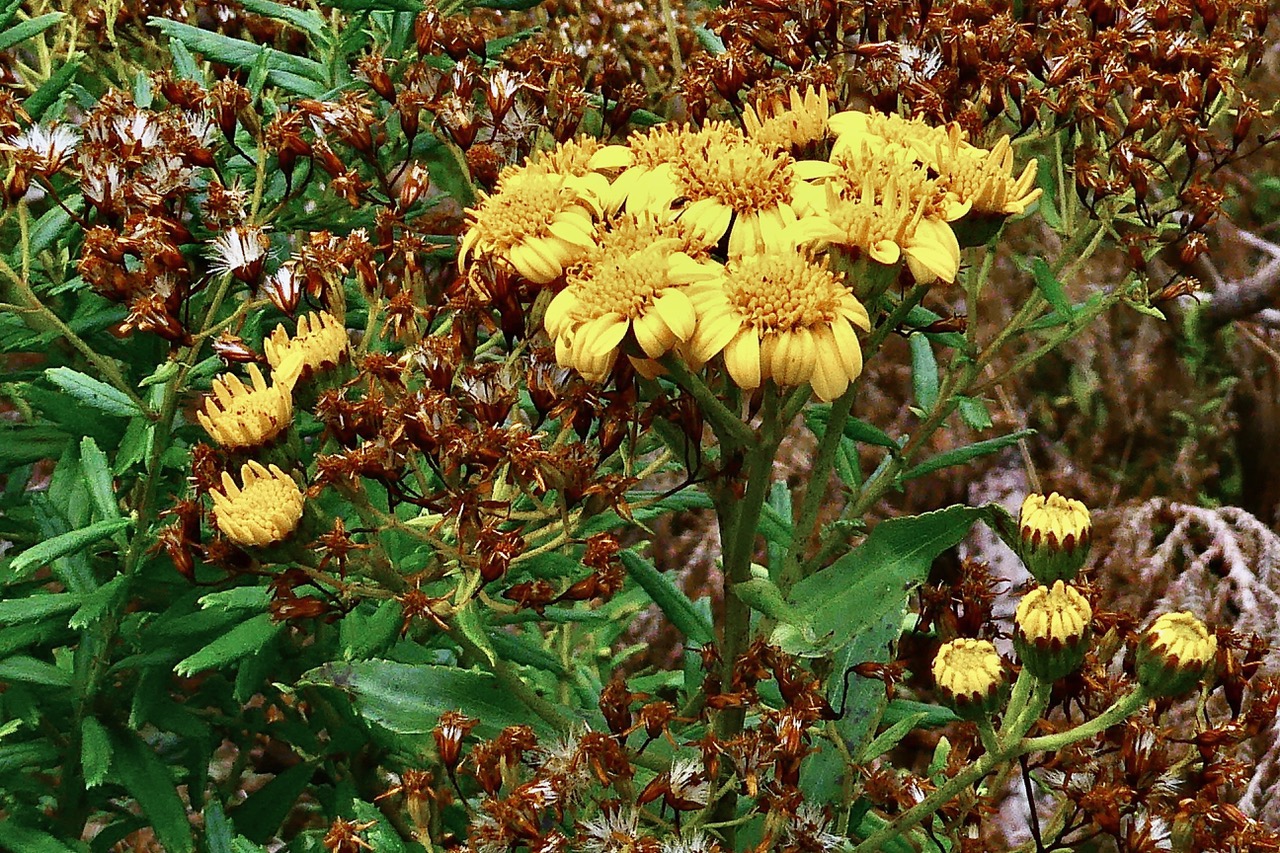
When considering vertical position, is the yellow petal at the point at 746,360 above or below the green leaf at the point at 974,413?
above

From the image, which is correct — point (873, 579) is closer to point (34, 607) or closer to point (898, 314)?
point (898, 314)

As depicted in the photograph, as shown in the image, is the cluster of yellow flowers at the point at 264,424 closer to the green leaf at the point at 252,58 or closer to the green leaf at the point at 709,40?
the green leaf at the point at 252,58

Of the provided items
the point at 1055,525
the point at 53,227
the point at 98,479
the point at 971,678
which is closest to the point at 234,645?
the point at 98,479

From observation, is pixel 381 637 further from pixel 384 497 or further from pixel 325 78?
pixel 325 78

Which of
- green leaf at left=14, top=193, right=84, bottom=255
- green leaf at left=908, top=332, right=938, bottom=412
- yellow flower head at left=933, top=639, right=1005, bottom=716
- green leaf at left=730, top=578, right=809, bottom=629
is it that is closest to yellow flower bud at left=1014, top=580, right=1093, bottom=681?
yellow flower head at left=933, top=639, right=1005, bottom=716

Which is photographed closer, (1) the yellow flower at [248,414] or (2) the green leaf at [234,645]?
(1) the yellow flower at [248,414]

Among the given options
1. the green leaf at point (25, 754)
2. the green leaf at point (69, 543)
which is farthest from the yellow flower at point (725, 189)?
the green leaf at point (25, 754)

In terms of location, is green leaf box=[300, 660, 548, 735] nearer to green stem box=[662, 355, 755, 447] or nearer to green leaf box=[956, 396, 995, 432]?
green stem box=[662, 355, 755, 447]
